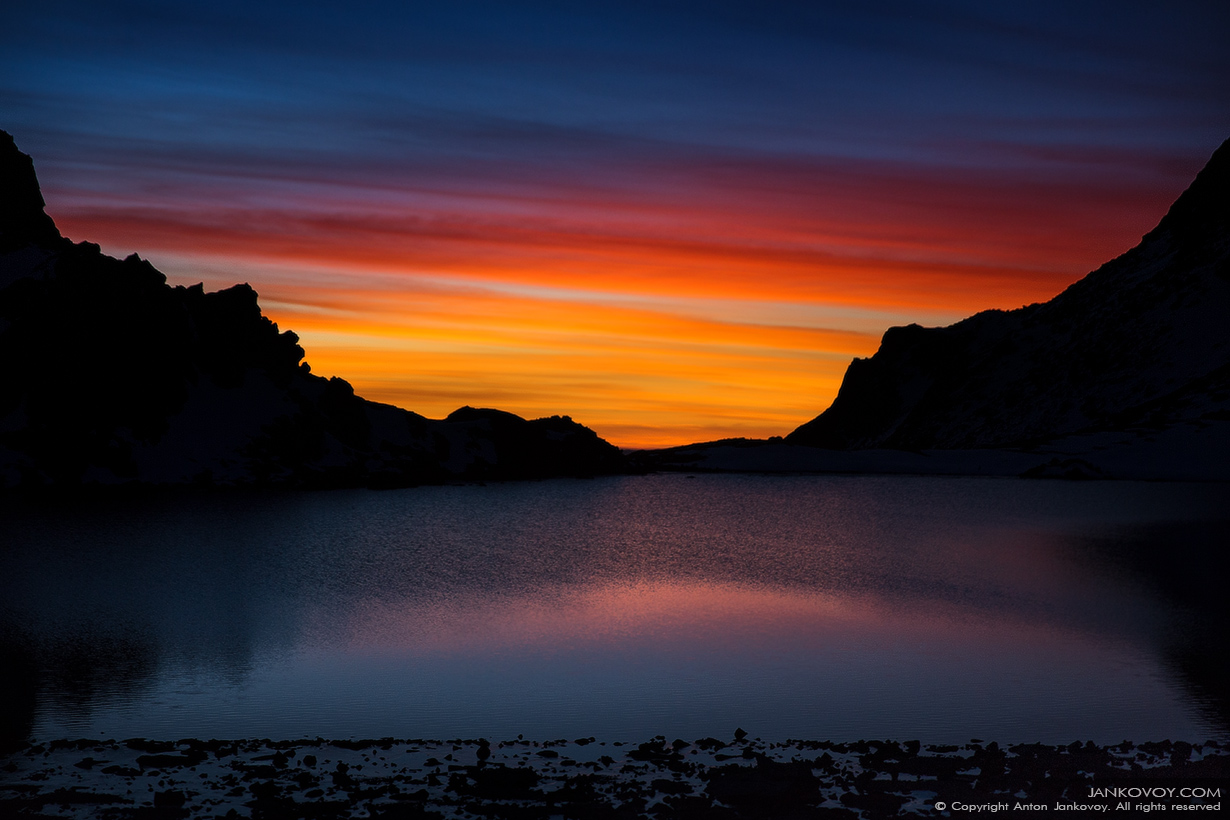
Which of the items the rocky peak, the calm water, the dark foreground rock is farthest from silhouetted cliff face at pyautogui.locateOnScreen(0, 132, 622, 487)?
the dark foreground rock

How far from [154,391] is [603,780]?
128594 millimetres

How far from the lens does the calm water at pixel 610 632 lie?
825 inches

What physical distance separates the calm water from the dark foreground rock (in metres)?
1.96

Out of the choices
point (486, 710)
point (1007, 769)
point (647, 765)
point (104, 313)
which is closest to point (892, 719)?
point (1007, 769)

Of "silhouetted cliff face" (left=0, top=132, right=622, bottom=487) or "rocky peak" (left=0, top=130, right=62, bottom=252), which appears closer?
"silhouetted cliff face" (left=0, top=132, right=622, bottom=487)

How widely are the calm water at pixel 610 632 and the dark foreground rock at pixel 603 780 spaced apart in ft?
6.42

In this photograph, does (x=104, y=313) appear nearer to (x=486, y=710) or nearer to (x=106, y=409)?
(x=106, y=409)

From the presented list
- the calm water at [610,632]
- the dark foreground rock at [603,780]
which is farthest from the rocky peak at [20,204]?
the dark foreground rock at [603,780]

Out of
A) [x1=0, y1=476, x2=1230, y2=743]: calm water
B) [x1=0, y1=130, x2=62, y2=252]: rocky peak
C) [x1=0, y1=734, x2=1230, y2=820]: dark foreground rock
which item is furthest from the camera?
[x1=0, y1=130, x2=62, y2=252]: rocky peak

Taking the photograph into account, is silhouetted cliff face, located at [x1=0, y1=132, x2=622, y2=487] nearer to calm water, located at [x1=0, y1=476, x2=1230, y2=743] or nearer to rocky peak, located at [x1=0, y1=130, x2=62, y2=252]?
rocky peak, located at [x1=0, y1=130, x2=62, y2=252]

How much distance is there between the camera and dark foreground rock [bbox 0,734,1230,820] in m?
14.0

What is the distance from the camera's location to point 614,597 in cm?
4000

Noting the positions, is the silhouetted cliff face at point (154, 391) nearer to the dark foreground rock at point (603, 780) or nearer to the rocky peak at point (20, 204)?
the rocky peak at point (20, 204)

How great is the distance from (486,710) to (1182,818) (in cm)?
1304
